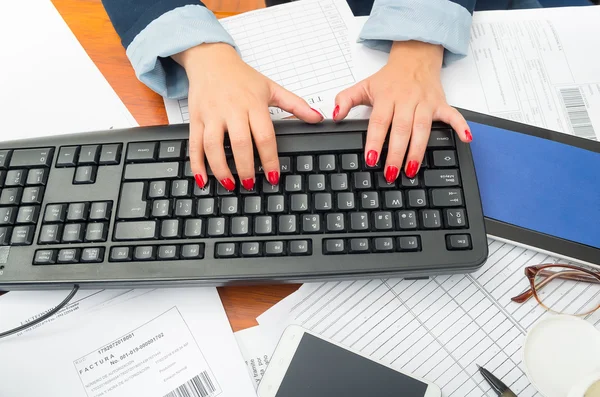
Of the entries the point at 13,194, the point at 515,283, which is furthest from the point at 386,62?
the point at 13,194

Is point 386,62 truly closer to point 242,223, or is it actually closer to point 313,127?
point 313,127

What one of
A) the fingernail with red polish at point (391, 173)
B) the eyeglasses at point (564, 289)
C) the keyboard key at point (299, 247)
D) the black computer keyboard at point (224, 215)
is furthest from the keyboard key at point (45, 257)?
the eyeglasses at point (564, 289)

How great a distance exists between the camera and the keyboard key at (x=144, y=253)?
0.41 metres

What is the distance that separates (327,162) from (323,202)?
44 mm

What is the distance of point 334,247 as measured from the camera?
0.41m

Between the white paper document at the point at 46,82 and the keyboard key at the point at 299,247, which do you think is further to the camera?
the white paper document at the point at 46,82

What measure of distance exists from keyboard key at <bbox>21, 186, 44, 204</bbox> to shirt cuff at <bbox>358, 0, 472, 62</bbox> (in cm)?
39

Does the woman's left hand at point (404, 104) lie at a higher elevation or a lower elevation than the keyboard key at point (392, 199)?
higher

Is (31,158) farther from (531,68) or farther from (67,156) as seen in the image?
(531,68)

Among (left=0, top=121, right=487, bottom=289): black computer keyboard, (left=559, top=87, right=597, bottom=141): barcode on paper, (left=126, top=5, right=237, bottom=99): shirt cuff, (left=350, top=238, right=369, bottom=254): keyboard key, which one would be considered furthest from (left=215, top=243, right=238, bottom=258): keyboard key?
(left=559, top=87, right=597, bottom=141): barcode on paper

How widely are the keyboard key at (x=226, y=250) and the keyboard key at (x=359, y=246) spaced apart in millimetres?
107

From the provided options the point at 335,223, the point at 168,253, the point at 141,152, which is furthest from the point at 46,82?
the point at 335,223

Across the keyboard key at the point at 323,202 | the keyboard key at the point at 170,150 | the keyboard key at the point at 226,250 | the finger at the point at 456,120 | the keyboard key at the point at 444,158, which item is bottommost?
the keyboard key at the point at 226,250

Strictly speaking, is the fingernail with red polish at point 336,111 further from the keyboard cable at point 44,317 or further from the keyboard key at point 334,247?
the keyboard cable at point 44,317
